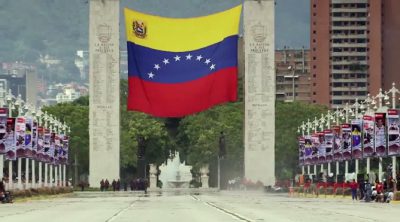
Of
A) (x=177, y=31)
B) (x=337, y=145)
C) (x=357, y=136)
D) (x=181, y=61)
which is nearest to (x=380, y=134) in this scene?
(x=357, y=136)

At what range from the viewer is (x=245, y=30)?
588ft

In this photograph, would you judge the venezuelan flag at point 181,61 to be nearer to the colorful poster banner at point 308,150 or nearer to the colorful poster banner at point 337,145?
the colorful poster banner at point 308,150

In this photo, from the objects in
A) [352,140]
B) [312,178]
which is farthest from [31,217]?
[312,178]

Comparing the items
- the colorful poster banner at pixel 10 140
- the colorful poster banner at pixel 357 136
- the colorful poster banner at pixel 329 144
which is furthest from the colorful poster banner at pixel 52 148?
the colorful poster banner at pixel 357 136

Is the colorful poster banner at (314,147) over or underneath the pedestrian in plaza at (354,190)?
over

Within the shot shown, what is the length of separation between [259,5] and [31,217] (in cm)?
11582

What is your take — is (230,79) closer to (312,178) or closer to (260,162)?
(260,162)

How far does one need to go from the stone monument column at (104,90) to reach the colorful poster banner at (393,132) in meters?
76.0

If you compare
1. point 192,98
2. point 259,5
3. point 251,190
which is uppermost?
point 259,5

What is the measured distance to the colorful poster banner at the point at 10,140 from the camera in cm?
11800

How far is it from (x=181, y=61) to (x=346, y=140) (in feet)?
183

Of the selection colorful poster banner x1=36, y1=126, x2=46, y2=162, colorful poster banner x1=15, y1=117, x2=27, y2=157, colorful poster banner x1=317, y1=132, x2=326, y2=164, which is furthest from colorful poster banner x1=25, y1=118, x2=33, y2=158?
colorful poster banner x1=317, y1=132, x2=326, y2=164

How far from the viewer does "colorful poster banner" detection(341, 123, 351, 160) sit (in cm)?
12912

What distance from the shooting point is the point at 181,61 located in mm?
183250
